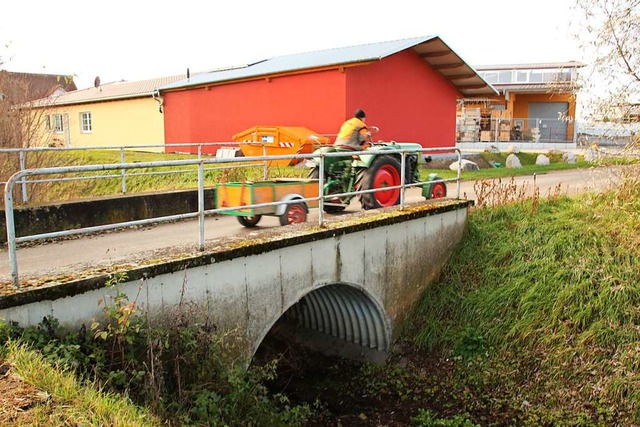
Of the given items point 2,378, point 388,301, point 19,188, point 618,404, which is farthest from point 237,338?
point 19,188

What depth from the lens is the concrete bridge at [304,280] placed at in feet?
15.9

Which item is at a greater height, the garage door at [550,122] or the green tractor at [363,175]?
the garage door at [550,122]

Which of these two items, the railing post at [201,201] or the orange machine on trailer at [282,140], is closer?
the railing post at [201,201]

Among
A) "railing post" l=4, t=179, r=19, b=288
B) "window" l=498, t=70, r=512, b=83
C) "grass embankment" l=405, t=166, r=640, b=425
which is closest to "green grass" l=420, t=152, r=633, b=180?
"grass embankment" l=405, t=166, r=640, b=425

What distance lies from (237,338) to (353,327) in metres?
3.42

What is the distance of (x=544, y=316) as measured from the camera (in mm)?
8195

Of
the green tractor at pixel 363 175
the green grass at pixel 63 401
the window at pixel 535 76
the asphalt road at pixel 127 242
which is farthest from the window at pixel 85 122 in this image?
the green grass at pixel 63 401

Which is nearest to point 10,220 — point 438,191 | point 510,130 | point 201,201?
point 201,201

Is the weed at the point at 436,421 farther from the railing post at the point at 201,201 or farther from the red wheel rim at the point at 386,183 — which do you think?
the railing post at the point at 201,201

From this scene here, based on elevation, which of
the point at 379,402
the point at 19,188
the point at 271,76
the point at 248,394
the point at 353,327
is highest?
the point at 271,76

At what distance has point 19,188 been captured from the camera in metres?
9.77

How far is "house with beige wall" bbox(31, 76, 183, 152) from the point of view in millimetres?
25516

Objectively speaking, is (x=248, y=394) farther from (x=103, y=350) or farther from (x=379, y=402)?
(x=379, y=402)

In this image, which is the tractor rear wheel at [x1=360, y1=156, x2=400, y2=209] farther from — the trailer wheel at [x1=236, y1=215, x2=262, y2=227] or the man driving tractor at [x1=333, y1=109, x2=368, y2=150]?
the trailer wheel at [x1=236, y1=215, x2=262, y2=227]
